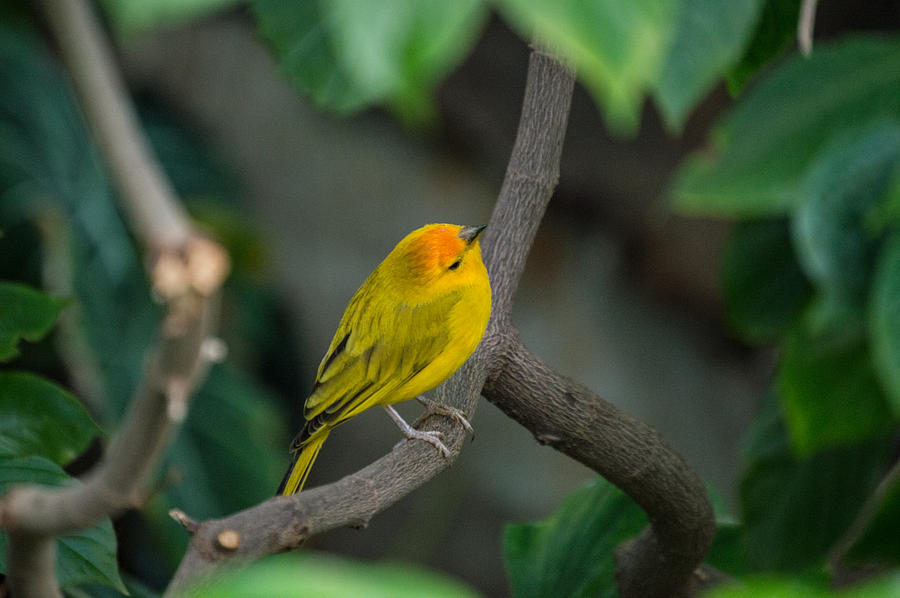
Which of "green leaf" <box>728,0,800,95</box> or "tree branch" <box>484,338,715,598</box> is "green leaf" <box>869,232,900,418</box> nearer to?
"tree branch" <box>484,338,715,598</box>

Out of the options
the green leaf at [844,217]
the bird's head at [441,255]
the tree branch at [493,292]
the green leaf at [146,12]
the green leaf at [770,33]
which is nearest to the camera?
the green leaf at [146,12]

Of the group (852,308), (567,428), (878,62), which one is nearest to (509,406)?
(567,428)

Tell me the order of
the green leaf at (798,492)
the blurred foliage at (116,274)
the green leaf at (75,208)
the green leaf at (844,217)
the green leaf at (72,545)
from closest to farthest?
1. the green leaf at (72,545)
2. the green leaf at (844,217)
3. the green leaf at (798,492)
4. the blurred foliage at (116,274)
5. the green leaf at (75,208)

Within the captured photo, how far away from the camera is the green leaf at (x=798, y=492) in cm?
276

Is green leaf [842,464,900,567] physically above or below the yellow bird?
below

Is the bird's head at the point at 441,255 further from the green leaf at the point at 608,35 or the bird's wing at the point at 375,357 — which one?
the green leaf at the point at 608,35

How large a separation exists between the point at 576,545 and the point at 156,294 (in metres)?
1.90

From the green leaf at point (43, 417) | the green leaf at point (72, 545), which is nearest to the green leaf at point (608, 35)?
the green leaf at point (72, 545)

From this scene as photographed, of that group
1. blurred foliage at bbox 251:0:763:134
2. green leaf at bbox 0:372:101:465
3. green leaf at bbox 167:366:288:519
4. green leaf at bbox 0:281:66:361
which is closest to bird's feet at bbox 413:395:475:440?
green leaf at bbox 0:372:101:465

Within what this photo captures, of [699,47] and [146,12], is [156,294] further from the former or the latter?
[699,47]

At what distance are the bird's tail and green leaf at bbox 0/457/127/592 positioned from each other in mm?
655

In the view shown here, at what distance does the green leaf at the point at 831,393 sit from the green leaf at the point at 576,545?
0.49 meters

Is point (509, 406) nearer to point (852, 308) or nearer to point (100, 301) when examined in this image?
point (852, 308)

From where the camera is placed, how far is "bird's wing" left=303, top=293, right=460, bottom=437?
2.33 meters
